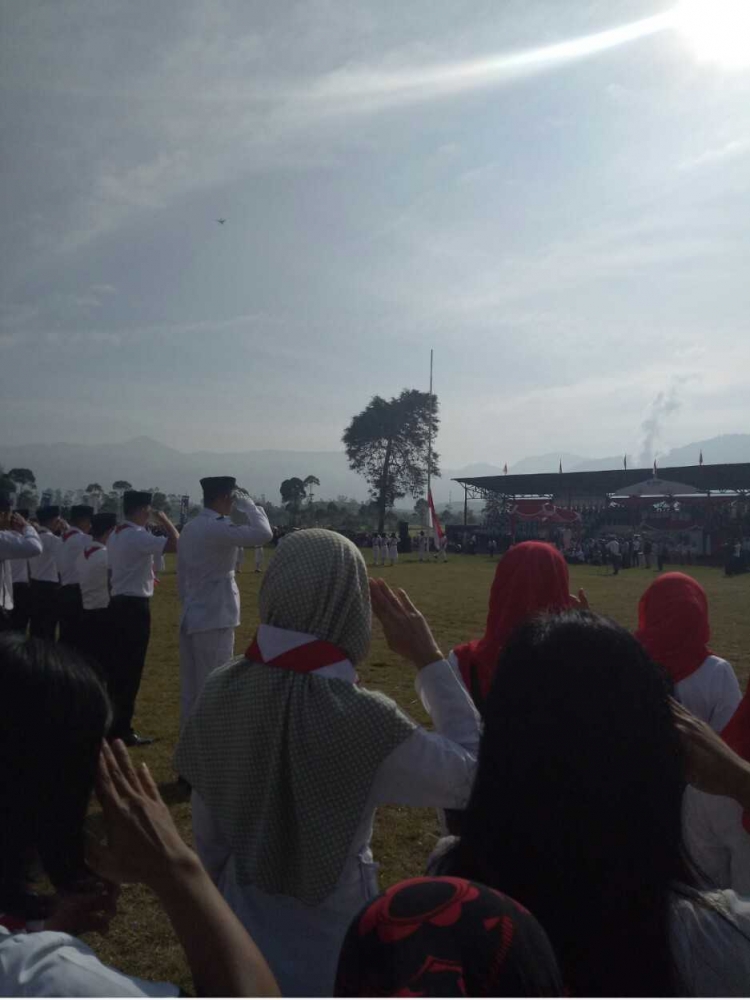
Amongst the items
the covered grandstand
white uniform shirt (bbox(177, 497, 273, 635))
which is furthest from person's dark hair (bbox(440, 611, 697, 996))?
the covered grandstand

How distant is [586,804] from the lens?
1.26 metres

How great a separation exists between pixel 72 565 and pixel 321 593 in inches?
279

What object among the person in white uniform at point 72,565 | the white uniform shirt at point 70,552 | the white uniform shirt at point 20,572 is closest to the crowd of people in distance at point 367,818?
the person in white uniform at point 72,565

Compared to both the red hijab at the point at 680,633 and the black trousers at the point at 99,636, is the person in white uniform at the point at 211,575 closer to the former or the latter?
the black trousers at the point at 99,636

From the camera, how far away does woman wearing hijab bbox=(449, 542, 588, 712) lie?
2.95m

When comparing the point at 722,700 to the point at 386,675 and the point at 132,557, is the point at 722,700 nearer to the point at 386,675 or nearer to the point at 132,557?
the point at 132,557

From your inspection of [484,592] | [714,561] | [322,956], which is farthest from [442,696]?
[714,561]

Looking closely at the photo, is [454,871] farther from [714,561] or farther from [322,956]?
[714,561]

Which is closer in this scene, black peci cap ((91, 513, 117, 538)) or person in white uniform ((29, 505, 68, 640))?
black peci cap ((91, 513, 117, 538))

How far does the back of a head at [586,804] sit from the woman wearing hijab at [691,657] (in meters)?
1.76

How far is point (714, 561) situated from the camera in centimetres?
3594

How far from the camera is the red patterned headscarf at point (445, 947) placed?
2.59ft

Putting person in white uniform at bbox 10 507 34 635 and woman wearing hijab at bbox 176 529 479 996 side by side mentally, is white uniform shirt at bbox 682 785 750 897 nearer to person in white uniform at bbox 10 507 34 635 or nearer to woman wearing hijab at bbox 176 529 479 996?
woman wearing hijab at bbox 176 529 479 996

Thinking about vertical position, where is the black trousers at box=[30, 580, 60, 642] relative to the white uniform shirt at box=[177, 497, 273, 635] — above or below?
below
